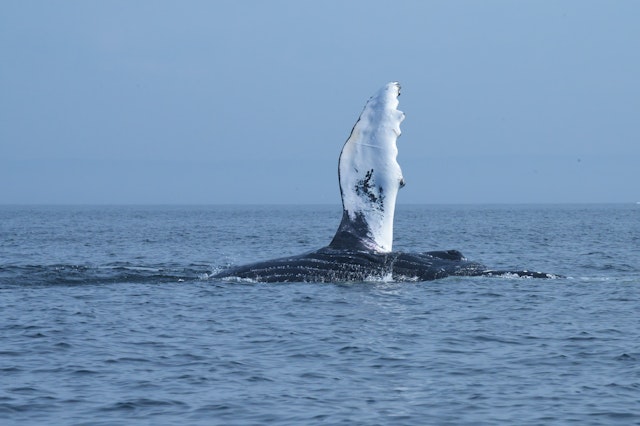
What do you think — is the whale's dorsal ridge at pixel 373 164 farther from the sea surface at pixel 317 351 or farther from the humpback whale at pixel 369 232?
the sea surface at pixel 317 351

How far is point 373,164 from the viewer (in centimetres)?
1702

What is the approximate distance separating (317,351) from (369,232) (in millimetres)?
4829

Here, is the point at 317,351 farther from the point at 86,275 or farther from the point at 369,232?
the point at 86,275

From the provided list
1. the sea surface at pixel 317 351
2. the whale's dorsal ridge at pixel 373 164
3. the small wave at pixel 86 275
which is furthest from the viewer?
the small wave at pixel 86 275

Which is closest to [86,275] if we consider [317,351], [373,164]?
[373,164]

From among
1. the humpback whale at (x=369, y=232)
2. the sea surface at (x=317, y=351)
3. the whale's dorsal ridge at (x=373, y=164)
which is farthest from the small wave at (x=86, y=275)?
the whale's dorsal ridge at (x=373, y=164)

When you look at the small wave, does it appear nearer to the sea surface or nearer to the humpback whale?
the sea surface

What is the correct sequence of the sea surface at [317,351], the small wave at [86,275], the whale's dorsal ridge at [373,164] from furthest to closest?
the small wave at [86,275], the whale's dorsal ridge at [373,164], the sea surface at [317,351]

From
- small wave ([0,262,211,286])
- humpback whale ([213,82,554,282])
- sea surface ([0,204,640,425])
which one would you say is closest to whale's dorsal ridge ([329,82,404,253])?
humpback whale ([213,82,554,282])

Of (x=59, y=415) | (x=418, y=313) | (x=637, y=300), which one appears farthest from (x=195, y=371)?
(x=637, y=300)

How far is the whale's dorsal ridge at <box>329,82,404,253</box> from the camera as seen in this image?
16.8 m

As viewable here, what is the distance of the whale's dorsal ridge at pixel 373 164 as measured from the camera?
16812 mm

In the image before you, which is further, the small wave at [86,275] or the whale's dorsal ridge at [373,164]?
the small wave at [86,275]

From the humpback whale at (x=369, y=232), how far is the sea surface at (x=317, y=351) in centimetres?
32
